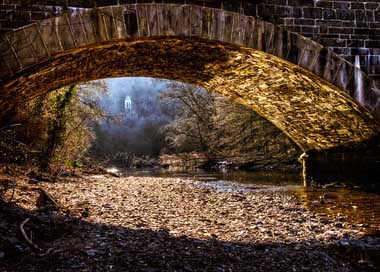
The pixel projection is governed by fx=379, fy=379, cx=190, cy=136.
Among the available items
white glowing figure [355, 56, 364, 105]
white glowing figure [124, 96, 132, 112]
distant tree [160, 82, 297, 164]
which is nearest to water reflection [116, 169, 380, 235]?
white glowing figure [355, 56, 364, 105]

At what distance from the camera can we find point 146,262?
422 cm

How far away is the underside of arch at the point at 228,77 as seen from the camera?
733cm

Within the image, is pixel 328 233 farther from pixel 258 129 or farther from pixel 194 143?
pixel 194 143

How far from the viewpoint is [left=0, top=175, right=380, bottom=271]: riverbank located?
424 centimetres

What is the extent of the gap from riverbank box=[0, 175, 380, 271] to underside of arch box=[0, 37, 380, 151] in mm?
2567

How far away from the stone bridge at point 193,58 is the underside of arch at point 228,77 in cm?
3

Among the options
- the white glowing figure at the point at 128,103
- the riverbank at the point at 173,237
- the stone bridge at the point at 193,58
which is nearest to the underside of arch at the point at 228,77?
the stone bridge at the point at 193,58

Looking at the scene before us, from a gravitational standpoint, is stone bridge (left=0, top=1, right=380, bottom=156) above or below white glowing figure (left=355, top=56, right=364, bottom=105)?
above

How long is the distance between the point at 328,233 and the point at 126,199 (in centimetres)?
528

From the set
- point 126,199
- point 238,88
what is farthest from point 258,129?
point 126,199

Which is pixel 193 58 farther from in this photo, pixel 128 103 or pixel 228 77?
pixel 128 103

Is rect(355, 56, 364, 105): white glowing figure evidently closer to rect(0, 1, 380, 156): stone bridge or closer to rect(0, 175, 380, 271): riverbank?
rect(0, 1, 380, 156): stone bridge

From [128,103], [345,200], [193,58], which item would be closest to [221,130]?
[345,200]

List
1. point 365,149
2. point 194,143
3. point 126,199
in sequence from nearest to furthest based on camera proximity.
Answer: point 126,199 → point 365,149 → point 194,143
